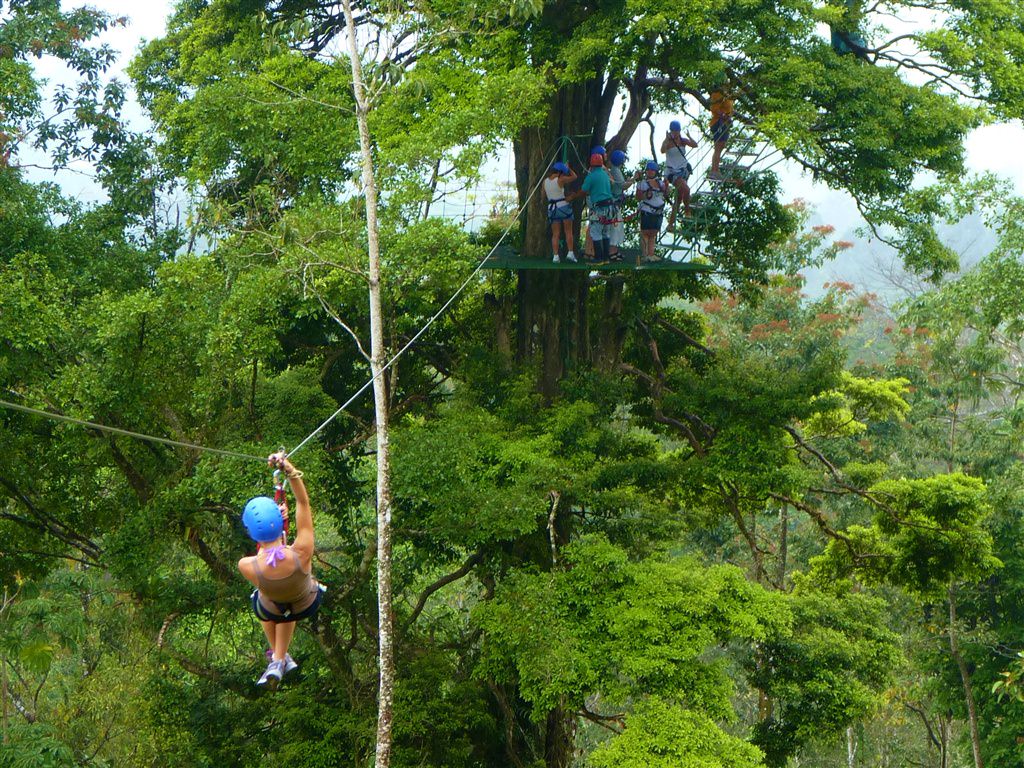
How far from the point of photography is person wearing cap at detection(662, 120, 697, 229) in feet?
38.1

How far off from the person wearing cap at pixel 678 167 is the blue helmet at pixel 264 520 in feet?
23.9

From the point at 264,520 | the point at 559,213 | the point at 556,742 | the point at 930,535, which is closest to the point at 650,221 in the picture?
the point at 559,213

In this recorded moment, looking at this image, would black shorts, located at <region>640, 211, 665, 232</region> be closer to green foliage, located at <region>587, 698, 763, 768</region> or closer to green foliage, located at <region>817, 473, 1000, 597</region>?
green foliage, located at <region>817, 473, 1000, 597</region>

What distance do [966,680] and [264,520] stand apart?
49.6 ft

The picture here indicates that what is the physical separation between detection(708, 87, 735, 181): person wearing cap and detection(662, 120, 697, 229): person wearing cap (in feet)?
0.88

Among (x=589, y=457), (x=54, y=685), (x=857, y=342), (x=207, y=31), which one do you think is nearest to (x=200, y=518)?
(x=54, y=685)

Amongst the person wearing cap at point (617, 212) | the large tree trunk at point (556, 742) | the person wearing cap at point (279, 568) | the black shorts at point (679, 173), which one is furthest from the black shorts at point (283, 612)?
the black shorts at point (679, 173)

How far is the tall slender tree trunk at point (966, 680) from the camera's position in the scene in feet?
55.7

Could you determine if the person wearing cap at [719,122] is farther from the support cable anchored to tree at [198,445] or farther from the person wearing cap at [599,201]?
the support cable anchored to tree at [198,445]

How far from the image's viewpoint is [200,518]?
1013cm

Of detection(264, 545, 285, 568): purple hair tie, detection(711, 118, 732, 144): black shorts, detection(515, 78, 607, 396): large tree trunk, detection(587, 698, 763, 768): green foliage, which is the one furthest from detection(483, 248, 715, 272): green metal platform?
detection(264, 545, 285, 568): purple hair tie

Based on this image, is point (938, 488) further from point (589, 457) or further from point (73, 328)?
point (73, 328)

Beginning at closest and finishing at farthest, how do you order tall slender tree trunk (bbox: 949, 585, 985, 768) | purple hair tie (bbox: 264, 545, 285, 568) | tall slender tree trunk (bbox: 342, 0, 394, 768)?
purple hair tie (bbox: 264, 545, 285, 568) → tall slender tree trunk (bbox: 342, 0, 394, 768) → tall slender tree trunk (bbox: 949, 585, 985, 768)

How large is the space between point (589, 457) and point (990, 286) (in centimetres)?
602
